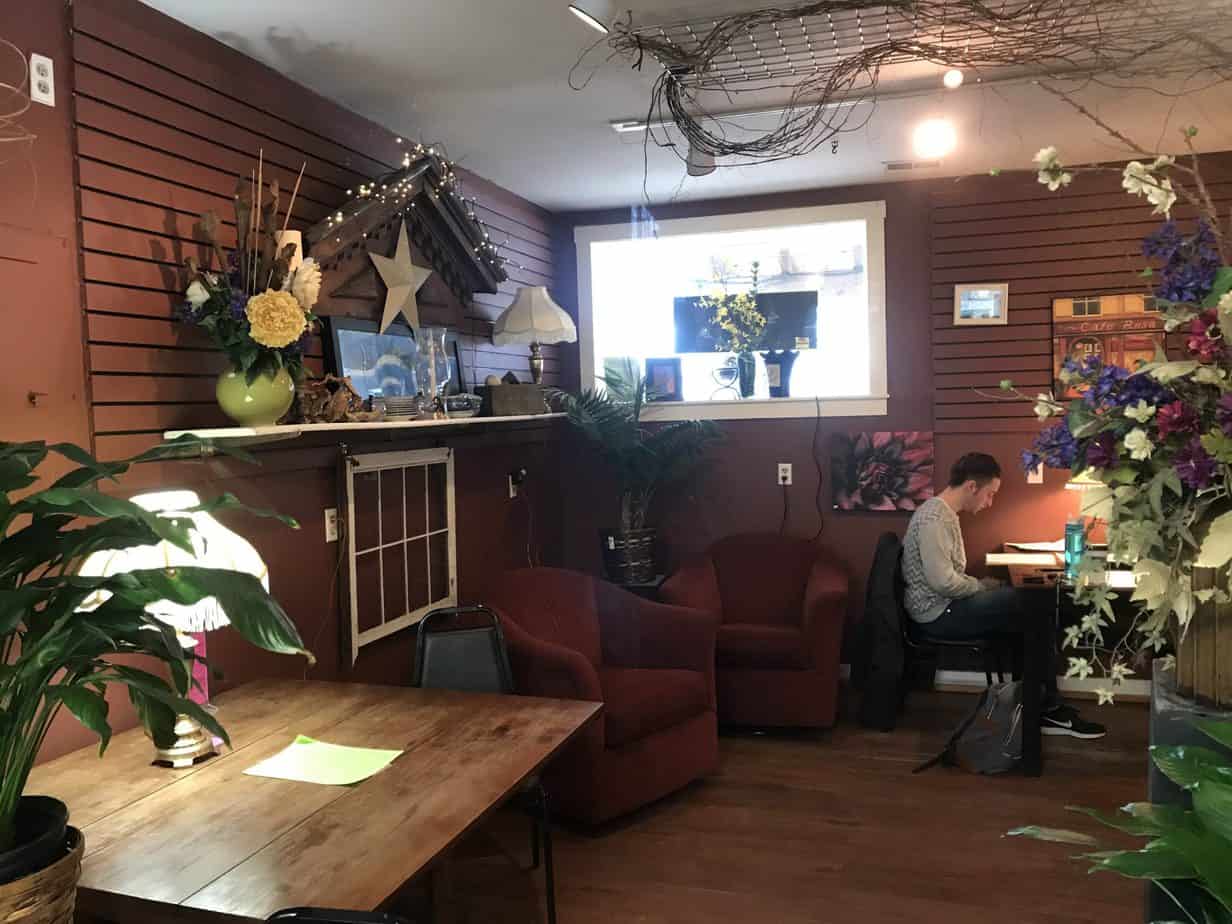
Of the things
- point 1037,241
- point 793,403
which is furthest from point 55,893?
point 1037,241

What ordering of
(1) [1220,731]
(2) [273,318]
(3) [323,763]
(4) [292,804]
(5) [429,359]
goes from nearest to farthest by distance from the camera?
(1) [1220,731]
(4) [292,804]
(3) [323,763]
(2) [273,318]
(5) [429,359]

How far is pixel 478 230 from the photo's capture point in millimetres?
3994

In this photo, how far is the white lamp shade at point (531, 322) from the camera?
4.37m

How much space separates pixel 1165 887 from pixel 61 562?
1.46 meters

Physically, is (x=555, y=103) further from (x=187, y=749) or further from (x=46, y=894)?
(x=46, y=894)

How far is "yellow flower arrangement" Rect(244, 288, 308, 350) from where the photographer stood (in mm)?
2500

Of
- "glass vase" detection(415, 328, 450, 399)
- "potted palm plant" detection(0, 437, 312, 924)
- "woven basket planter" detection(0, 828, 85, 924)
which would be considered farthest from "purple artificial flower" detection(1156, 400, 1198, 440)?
"glass vase" detection(415, 328, 450, 399)

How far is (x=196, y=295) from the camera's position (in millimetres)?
2547

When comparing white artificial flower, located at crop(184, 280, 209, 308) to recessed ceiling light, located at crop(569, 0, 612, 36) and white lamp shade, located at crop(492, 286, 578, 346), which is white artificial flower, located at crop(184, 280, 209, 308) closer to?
recessed ceiling light, located at crop(569, 0, 612, 36)

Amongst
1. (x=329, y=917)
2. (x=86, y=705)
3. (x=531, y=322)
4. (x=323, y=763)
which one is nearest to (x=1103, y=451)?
(x=329, y=917)

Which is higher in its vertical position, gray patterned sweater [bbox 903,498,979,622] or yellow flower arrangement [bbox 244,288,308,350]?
yellow flower arrangement [bbox 244,288,308,350]

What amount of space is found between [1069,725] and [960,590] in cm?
88

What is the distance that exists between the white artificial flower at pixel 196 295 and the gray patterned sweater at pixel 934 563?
293 centimetres

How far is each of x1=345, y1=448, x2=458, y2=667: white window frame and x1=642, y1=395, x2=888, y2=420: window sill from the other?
157 centimetres
